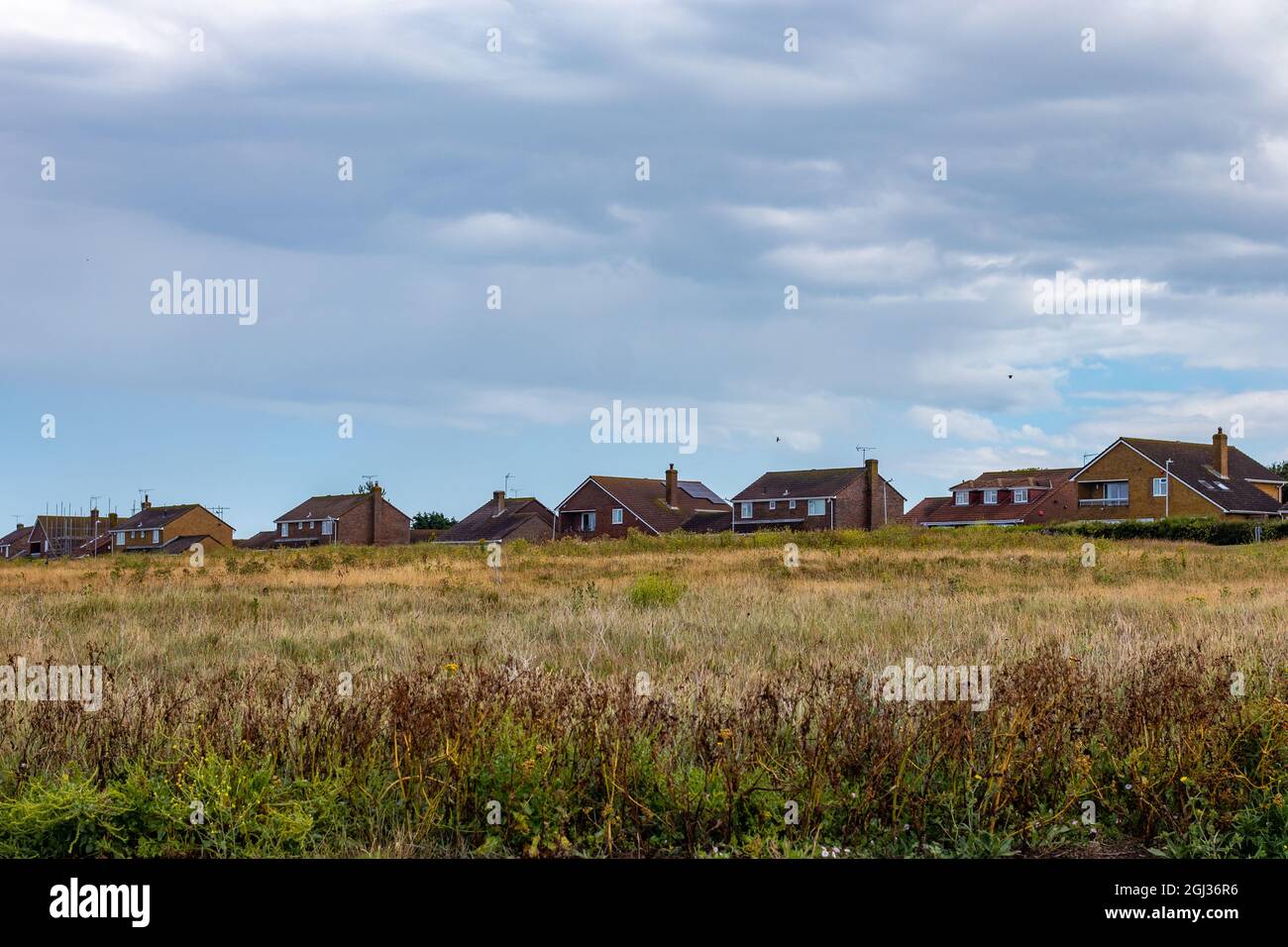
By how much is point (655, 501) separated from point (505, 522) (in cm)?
1257

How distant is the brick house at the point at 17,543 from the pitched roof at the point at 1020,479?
98557 mm

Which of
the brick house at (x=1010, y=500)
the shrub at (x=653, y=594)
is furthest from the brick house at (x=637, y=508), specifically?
the shrub at (x=653, y=594)

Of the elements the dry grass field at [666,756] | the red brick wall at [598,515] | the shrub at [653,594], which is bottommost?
the dry grass field at [666,756]

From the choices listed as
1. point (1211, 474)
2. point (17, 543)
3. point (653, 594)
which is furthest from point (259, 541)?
point (653, 594)

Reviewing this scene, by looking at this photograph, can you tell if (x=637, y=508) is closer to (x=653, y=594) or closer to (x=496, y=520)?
(x=496, y=520)

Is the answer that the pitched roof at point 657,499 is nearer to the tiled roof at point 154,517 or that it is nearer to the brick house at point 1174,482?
the brick house at point 1174,482

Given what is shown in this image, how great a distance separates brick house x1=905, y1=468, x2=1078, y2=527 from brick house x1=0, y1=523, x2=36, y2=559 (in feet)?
312

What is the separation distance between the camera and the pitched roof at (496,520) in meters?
84.7

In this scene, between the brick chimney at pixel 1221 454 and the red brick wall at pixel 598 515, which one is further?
the red brick wall at pixel 598 515

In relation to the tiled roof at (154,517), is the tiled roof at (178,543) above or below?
below

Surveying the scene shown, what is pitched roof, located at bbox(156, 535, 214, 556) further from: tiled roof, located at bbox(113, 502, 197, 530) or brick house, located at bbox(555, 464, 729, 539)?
brick house, located at bbox(555, 464, 729, 539)

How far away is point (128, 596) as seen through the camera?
67.0 feet
